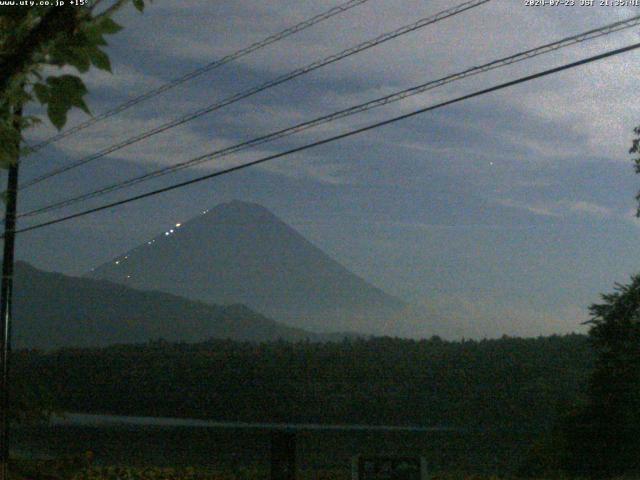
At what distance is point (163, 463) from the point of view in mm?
19891

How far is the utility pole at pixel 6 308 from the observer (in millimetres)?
15586

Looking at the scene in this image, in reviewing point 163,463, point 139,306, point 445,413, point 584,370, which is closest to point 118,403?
point 445,413

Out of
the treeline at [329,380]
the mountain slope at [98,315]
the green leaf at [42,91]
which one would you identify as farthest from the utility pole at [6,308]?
the mountain slope at [98,315]

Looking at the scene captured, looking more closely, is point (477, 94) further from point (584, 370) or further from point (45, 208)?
point (584, 370)

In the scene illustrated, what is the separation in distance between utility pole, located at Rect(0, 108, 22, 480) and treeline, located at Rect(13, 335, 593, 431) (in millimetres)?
23792

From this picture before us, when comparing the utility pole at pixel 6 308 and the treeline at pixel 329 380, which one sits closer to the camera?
the utility pole at pixel 6 308

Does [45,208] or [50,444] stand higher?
[45,208]

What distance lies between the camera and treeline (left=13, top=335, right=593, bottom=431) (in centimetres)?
3853

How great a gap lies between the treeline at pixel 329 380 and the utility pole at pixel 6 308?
23.8 metres

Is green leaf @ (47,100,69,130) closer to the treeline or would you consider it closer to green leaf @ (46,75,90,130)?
green leaf @ (46,75,90,130)

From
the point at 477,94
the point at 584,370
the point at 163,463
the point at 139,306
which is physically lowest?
the point at 163,463

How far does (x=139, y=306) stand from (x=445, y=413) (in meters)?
112

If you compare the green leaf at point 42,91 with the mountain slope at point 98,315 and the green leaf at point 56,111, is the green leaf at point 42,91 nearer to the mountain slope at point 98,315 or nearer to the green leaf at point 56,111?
the green leaf at point 56,111

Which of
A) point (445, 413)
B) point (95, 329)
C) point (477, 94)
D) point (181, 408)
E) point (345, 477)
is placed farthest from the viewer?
point (95, 329)
